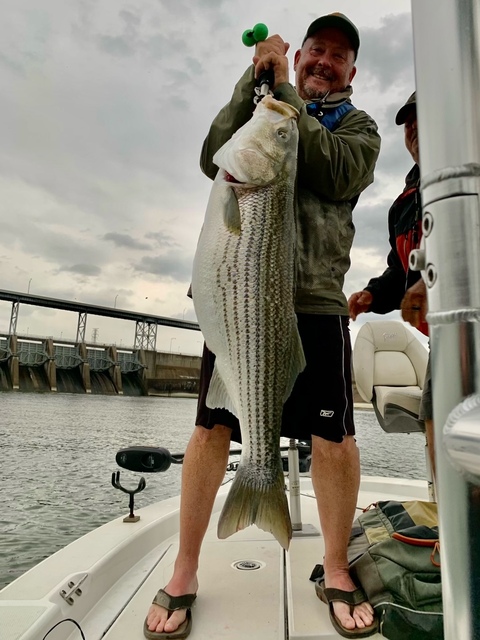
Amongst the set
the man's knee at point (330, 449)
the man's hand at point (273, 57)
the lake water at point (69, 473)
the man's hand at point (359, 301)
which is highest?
the man's hand at point (273, 57)

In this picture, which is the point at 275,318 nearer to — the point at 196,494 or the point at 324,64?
the point at 196,494

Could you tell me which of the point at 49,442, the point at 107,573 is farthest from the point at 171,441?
the point at 107,573

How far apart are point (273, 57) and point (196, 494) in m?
2.14

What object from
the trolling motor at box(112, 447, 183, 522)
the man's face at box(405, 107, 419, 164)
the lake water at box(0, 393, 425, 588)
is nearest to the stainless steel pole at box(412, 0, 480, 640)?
the man's face at box(405, 107, 419, 164)

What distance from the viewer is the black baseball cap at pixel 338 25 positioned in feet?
9.12

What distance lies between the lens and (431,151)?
2.44ft

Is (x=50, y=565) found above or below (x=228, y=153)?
below

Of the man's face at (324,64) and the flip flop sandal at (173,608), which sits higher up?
the man's face at (324,64)

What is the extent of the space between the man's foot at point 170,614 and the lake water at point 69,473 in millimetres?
2908

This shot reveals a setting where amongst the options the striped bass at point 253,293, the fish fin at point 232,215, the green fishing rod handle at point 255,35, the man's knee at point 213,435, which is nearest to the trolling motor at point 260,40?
the green fishing rod handle at point 255,35

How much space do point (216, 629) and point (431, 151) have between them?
2187 millimetres

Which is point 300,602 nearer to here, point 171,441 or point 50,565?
point 50,565

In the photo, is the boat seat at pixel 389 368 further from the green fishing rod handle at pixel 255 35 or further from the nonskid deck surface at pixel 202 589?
the green fishing rod handle at pixel 255 35

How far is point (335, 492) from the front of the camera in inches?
96.6
